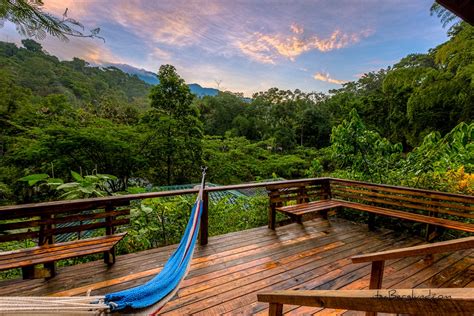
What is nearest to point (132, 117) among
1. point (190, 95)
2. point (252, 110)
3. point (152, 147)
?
point (190, 95)

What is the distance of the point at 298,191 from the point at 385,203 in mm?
1291

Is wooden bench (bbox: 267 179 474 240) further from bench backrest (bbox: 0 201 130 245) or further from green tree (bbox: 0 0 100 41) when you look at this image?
green tree (bbox: 0 0 100 41)

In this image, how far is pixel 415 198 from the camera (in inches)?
125

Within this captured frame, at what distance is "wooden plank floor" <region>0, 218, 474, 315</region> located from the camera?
1.92 metres

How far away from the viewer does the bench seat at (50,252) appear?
1.81 metres

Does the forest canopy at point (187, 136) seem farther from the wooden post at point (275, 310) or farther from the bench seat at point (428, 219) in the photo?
the wooden post at point (275, 310)

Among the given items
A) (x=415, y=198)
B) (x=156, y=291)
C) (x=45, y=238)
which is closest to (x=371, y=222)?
(x=415, y=198)

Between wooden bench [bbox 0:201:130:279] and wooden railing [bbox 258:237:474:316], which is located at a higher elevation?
wooden railing [bbox 258:237:474:316]

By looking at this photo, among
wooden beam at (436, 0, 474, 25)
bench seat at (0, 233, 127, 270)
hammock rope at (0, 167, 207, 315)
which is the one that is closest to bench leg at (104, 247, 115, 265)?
bench seat at (0, 233, 127, 270)

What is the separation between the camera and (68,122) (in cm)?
670

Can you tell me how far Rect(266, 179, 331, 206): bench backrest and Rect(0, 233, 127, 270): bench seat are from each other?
6.99 ft

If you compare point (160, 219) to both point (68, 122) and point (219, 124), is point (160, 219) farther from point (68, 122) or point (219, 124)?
point (219, 124)

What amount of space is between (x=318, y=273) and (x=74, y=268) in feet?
8.37

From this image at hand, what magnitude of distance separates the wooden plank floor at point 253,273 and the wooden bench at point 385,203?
0.38 meters
